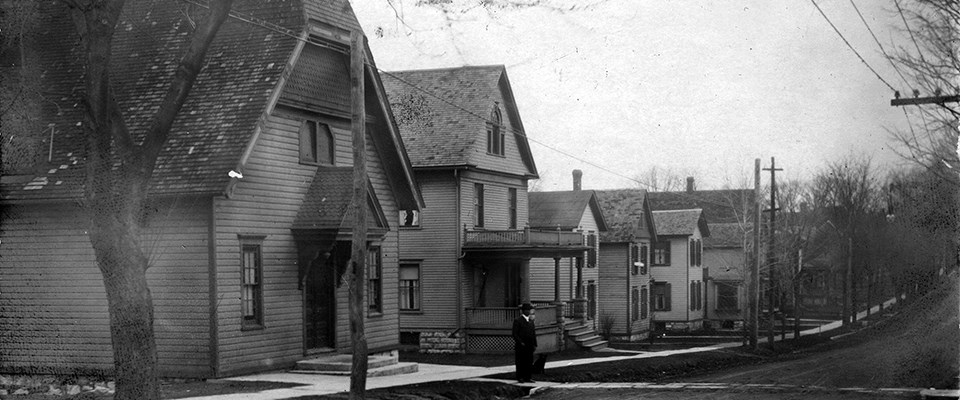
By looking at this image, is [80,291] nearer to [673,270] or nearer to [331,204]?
[331,204]

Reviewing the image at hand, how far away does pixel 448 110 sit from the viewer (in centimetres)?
4191

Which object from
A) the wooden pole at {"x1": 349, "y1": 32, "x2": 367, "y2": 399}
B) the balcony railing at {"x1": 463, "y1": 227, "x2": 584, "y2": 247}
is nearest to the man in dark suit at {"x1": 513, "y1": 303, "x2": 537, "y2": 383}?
the wooden pole at {"x1": 349, "y1": 32, "x2": 367, "y2": 399}

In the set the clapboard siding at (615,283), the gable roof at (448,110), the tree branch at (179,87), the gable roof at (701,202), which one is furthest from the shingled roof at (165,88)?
the gable roof at (701,202)

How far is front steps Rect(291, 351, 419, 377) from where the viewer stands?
2572 cm

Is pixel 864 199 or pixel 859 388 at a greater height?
pixel 864 199

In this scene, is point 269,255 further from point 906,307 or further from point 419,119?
point 906,307

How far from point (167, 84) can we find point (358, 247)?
29.1ft

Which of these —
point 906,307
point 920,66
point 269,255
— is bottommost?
point 906,307

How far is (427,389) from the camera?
22.6 meters

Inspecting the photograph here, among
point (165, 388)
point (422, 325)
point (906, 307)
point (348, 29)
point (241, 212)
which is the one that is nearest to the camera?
point (165, 388)

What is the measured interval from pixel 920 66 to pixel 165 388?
1839cm

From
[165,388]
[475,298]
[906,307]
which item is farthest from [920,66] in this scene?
[906,307]

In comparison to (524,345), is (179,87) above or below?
above

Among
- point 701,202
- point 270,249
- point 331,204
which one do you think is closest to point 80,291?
point 270,249
